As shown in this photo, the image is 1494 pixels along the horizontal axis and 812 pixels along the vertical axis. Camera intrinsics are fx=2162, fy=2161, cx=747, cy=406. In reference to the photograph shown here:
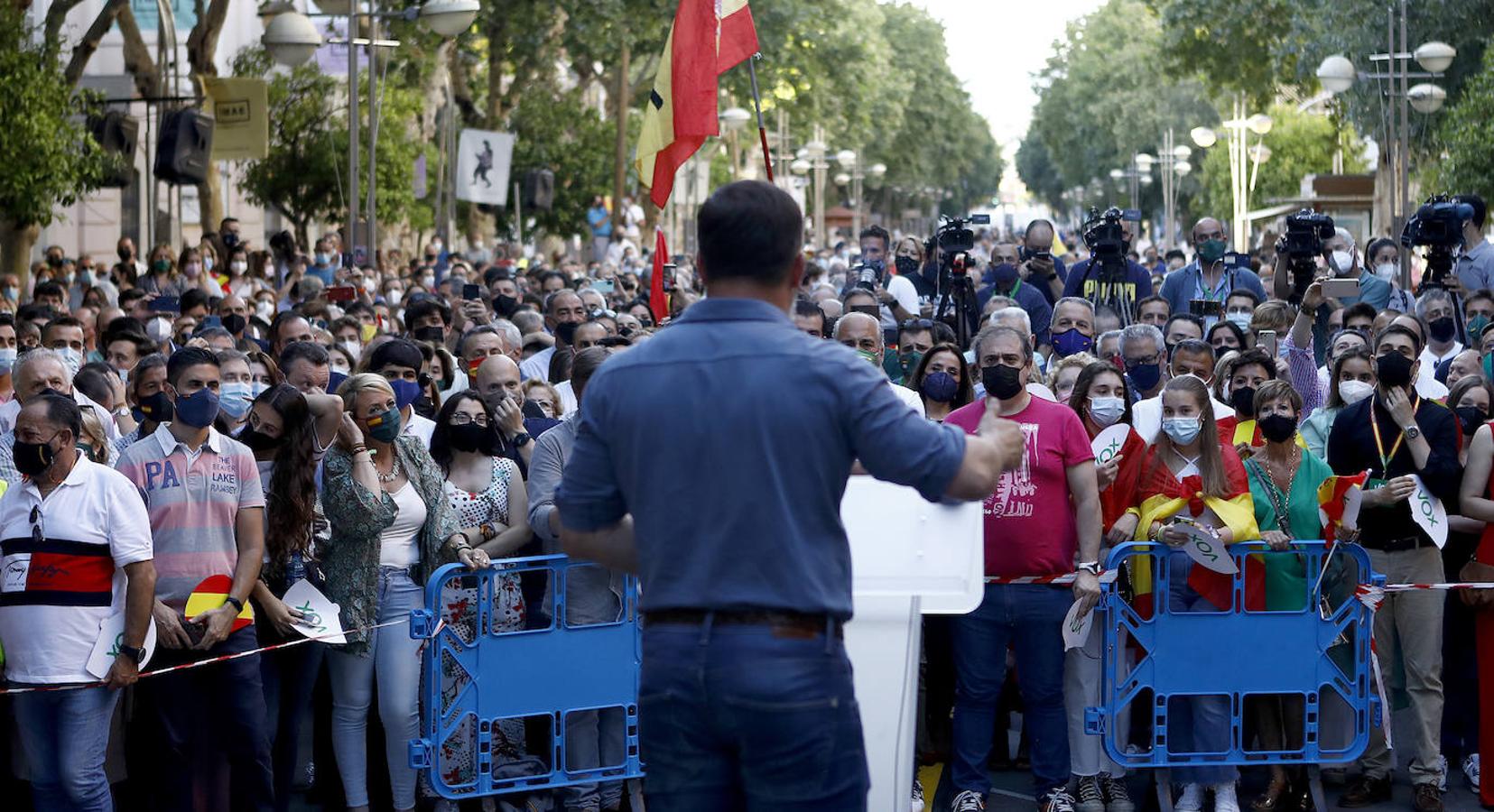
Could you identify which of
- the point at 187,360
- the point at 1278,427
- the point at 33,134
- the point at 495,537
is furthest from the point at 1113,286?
the point at 33,134

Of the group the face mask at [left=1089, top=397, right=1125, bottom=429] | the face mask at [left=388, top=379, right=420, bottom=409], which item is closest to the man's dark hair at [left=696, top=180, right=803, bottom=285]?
the face mask at [left=1089, top=397, right=1125, bottom=429]

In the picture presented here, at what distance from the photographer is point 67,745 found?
683cm

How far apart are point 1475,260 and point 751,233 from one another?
1216 cm

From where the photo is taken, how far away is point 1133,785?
8641 millimetres

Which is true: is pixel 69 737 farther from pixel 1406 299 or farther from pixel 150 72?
pixel 150 72

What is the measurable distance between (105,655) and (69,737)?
28 cm

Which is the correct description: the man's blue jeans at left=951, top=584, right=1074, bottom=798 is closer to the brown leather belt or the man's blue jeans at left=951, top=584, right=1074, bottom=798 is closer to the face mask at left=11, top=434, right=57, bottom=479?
the face mask at left=11, top=434, right=57, bottom=479

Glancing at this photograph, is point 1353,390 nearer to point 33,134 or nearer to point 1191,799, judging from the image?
point 1191,799

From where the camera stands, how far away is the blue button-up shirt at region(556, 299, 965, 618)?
13.3 feet

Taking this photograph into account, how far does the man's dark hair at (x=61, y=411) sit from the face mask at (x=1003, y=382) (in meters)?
2.95

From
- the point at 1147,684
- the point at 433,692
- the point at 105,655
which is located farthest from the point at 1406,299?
the point at 105,655

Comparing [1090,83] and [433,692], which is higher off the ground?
[1090,83]

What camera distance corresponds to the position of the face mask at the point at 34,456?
6.66m

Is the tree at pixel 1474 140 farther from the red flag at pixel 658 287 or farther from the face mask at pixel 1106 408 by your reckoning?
the face mask at pixel 1106 408
